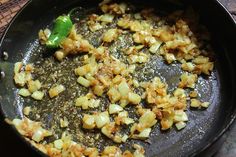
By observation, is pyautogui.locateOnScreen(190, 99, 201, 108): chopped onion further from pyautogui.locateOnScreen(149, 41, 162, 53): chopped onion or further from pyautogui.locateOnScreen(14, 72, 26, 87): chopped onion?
pyautogui.locateOnScreen(14, 72, 26, 87): chopped onion

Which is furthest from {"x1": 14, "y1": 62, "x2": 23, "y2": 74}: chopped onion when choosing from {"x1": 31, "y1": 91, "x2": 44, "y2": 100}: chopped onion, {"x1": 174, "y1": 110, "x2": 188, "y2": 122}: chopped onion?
{"x1": 174, "y1": 110, "x2": 188, "y2": 122}: chopped onion

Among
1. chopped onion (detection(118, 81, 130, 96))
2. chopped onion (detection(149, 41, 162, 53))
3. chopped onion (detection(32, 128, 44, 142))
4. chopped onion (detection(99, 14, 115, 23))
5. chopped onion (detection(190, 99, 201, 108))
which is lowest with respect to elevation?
chopped onion (detection(190, 99, 201, 108))

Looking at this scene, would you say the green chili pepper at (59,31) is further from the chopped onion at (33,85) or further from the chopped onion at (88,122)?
the chopped onion at (88,122)

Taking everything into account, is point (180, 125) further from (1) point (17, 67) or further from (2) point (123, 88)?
(1) point (17, 67)

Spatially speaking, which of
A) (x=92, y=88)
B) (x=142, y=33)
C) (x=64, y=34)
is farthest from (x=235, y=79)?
(x=64, y=34)

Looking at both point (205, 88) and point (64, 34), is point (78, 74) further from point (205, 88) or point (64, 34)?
point (205, 88)

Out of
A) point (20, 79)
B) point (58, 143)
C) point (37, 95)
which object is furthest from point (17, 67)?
point (58, 143)
